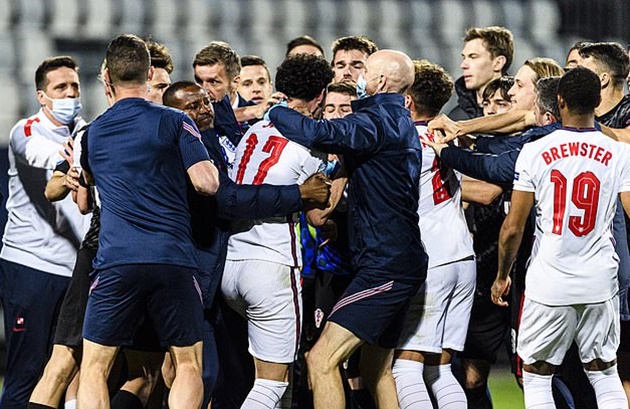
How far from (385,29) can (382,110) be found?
642cm

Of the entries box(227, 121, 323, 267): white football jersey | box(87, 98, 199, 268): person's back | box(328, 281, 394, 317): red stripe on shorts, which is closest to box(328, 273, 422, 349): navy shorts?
box(328, 281, 394, 317): red stripe on shorts

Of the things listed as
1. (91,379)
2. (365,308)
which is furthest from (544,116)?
(91,379)

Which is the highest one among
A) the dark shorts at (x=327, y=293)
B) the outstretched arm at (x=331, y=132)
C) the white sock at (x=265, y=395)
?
the outstretched arm at (x=331, y=132)

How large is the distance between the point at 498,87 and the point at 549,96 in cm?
86

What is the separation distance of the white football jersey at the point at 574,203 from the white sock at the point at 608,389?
1.27 feet

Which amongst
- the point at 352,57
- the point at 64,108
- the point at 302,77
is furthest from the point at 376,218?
the point at 64,108

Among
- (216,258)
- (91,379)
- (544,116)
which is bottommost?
(91,379)

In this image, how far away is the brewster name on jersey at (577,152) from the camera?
559 cm

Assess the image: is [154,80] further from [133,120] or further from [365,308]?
[365,308]

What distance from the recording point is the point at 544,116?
620 centimetres

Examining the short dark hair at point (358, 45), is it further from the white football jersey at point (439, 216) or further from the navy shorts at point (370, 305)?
the navy shorts at point (370, 305)

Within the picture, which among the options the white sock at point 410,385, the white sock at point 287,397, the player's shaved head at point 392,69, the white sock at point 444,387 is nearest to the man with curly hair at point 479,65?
the player's shaved head at point 392,69

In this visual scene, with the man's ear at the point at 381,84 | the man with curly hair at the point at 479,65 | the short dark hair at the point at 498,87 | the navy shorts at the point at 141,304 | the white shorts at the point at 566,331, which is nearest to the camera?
the navy shorts at the point at 141,304

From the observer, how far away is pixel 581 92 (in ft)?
18.4
